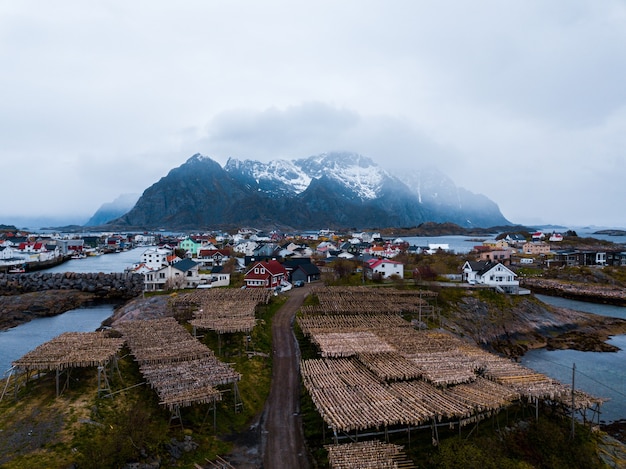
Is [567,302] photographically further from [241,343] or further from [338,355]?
[241,343]

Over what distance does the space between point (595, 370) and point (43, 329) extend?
204 ft

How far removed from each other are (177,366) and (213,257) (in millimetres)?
72181

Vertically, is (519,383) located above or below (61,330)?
above

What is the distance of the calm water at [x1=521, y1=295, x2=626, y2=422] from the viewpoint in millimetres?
32031

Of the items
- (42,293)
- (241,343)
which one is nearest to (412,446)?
(241,343)

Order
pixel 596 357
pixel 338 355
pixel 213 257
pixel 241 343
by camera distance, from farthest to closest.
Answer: pixel 213 257
pixel 596 357
pixel 241 343
pixel 338 355

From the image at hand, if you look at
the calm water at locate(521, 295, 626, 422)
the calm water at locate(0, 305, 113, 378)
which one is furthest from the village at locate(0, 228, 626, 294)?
the calm water at locate(521, 295, 626, 422)

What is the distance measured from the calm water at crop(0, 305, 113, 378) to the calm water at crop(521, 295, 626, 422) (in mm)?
48966

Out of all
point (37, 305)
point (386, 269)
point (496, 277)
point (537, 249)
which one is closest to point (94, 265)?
point (37, 305)

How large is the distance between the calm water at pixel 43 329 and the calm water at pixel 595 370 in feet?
161

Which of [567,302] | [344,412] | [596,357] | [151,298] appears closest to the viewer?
[344,412]

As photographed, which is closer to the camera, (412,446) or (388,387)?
(412,446)

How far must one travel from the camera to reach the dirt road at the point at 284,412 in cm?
2053

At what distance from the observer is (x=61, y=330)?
50.3 m
